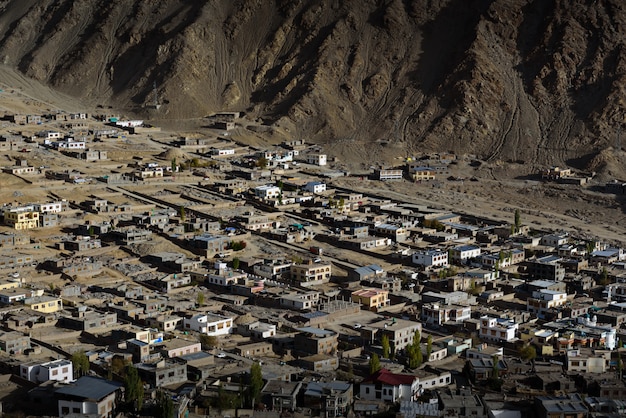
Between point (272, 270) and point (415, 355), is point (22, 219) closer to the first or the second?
point (272, 270)

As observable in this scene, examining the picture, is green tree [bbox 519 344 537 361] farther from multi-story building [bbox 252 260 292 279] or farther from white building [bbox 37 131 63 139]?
white building [bbox 37 131 63 139]

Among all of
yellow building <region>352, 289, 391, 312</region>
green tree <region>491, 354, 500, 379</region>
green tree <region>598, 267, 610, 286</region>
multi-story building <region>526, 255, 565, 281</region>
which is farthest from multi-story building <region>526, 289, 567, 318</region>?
green tree <region>491, 354, 500, 379</region>

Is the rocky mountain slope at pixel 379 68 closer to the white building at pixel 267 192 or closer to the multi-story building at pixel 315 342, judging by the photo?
the white building at pixel 267 192

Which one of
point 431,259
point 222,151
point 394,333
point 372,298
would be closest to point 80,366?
point 394,333

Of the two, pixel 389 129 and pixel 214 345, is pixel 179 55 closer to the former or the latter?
pixel 389 129

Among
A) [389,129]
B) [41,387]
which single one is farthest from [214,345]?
[389,129]

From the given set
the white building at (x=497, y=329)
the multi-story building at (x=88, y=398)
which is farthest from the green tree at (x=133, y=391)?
the white building at (x=497, y=329)
